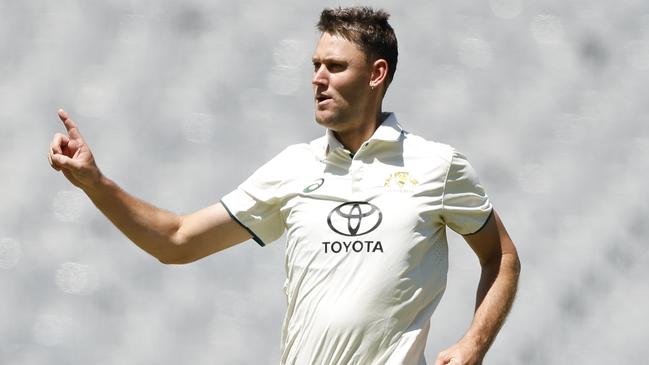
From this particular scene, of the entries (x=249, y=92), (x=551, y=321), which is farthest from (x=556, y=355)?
(x=249, y=92)

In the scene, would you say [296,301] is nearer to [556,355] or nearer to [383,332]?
[383,332]

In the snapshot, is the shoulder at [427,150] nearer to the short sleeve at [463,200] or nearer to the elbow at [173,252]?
the short sleeve at [463,200]

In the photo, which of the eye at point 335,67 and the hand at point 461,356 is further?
the eye at point 335,67

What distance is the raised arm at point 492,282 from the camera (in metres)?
3.19

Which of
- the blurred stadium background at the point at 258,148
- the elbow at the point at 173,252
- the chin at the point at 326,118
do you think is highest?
the chin at the point at 326,118

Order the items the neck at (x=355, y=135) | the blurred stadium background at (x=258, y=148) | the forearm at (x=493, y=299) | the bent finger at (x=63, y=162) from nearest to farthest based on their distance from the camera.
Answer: the bent finger at (x=63, y=162) → the forearm at (x=493, y=299) → the neck at (x=355, y=135) → the blurred stadium background at (x=258, y=148)

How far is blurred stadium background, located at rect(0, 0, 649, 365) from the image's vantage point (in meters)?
4.67

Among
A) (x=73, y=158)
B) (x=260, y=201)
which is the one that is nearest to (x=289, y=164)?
(x=260, y=201)

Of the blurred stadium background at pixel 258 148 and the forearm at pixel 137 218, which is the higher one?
the forearm at pixel 137 218

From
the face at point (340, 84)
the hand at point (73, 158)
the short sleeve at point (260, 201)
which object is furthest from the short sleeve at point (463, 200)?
the hand at point (73, 158)

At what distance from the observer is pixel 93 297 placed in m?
4.65

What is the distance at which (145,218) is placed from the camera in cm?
327

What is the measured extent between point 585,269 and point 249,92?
124cm

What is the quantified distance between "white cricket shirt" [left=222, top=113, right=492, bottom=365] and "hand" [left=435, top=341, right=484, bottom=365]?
8 centimetres
